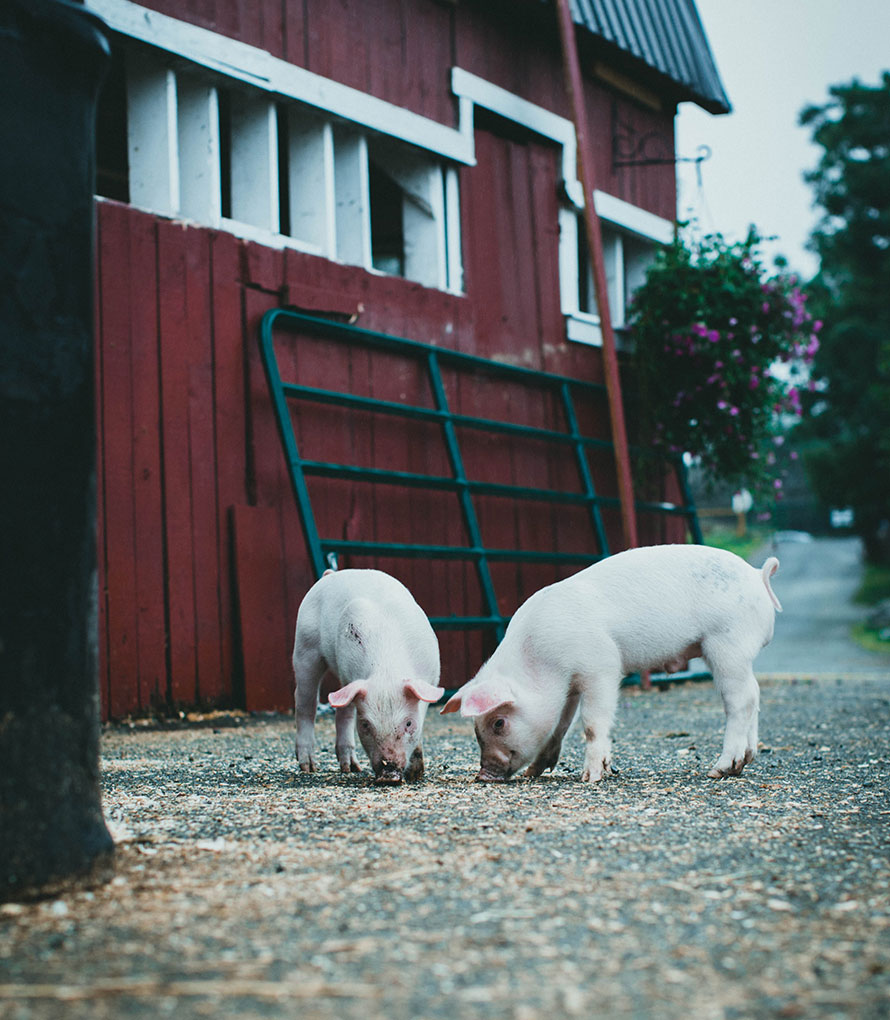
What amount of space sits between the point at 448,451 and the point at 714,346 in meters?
2.62

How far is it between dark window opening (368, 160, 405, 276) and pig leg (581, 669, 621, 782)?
18.6ft

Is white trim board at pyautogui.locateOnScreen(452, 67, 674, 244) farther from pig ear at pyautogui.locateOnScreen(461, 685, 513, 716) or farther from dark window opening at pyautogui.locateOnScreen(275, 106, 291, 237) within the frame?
pig ear at pyautogui.locateOnScreen(461, 685, 513, 716)

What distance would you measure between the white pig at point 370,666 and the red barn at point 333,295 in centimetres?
175

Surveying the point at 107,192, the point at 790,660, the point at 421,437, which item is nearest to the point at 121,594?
the point at 421,437

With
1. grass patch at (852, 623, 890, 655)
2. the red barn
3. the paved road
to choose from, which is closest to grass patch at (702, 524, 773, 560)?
the paved road

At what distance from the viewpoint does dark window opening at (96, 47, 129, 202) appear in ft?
A: 24.8

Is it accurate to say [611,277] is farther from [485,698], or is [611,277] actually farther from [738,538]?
[738,538]

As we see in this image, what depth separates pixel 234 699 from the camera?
21.3ft

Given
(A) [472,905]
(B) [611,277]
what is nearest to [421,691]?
(A) [472,905]

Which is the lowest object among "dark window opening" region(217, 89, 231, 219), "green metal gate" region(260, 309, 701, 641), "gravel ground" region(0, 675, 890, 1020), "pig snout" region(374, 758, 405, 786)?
"gravel ground" region(0, 675, 890, 1020)

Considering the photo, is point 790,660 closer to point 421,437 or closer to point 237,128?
point 421,437

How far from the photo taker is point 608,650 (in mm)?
4125

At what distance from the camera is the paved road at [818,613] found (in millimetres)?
13338

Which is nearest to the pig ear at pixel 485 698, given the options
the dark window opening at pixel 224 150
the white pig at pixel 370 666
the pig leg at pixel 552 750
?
the white pig at pixel 370 666
